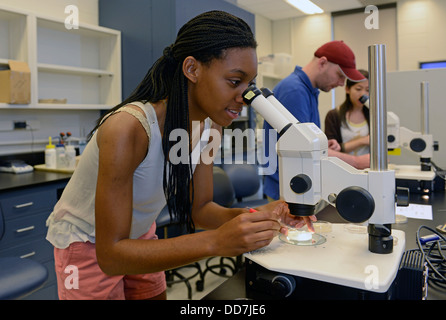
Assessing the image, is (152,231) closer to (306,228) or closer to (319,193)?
(306,228)

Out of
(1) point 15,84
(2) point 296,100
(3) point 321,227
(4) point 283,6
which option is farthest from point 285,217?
(4) point 283,6

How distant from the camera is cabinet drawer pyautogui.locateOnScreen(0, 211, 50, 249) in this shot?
6.32 feet

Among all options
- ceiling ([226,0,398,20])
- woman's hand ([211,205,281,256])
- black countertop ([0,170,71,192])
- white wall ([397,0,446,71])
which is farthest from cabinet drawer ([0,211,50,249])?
white wall ([397,0,446,71])

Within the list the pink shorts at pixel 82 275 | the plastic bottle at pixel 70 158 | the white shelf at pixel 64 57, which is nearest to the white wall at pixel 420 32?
the white shelf at pixel 64 57

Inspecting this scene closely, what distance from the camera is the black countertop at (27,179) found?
6.48ft

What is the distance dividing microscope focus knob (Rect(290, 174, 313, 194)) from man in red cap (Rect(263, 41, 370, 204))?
1.02m

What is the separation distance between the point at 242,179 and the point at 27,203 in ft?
5.12

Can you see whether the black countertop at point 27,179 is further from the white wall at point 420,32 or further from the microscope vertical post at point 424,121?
the white wall at point 420,32

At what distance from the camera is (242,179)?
3.00m

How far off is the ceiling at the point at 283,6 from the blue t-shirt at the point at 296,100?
2669 mm

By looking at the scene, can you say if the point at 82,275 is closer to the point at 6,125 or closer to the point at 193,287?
the point at 193,287

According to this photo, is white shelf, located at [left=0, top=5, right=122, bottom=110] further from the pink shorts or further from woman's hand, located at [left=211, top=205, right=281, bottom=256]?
woman's hand, located at [left=211, top=205, right=281, bottom=256]

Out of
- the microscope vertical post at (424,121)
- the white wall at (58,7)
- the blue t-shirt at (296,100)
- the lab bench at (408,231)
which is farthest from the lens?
the white wall at (58,7)
